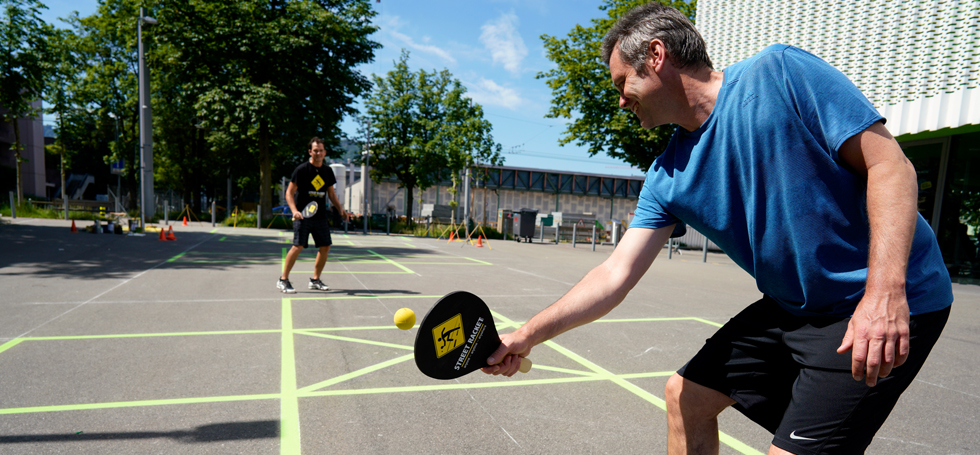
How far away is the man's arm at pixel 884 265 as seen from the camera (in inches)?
53.6

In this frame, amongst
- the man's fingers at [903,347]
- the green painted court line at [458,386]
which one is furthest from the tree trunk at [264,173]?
the man's fingers at [903,347]

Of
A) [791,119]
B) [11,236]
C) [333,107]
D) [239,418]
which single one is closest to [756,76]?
[791,119]

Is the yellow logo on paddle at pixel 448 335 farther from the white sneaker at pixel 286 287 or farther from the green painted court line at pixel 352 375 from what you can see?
the white sneaker at pixel 286 287

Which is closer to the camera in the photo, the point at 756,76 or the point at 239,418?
the point at 756,76

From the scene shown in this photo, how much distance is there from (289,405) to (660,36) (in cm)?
290

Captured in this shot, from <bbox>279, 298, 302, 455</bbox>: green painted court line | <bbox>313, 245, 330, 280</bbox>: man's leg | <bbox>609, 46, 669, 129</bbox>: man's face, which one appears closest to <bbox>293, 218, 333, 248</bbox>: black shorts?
<bbox>313, 245, 330, 280</bbox>: man's leg

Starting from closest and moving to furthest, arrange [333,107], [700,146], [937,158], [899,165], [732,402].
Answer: [899,165]
[700,146]
[732,402]
[937,158]
[333,107]

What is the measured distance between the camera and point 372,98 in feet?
106

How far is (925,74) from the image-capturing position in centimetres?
1173

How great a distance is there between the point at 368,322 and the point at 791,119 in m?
4.84

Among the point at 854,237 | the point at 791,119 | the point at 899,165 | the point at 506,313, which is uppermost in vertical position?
the point at 791,119

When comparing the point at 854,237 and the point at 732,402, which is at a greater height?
the point at 854,237

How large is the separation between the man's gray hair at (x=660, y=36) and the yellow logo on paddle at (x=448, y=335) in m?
1.07

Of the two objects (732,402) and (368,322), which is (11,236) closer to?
(368,322)
